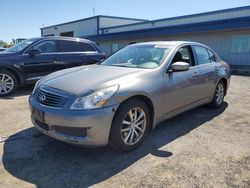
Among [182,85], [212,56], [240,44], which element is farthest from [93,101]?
[240,44]

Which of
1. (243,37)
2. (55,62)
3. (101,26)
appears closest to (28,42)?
(55,62)

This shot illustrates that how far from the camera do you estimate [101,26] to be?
29.8 m

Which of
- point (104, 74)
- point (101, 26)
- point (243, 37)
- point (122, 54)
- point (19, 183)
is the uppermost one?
point (101, 26)

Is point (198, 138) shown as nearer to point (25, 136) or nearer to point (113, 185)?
point (113, 185)

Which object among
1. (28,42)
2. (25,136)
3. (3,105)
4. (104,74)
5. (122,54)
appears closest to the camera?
(104,74)

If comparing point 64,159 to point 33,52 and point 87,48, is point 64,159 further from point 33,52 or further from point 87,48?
point 87,48

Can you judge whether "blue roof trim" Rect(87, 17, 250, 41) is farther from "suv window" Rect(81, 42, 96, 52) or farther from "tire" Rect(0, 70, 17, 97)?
"tire" Rect(0, 70, 17, 97)

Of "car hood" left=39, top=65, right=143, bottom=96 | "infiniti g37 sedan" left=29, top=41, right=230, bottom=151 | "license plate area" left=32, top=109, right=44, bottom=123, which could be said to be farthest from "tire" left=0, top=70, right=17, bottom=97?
"license plate area" left=32, top=109, right=44, bottom=123

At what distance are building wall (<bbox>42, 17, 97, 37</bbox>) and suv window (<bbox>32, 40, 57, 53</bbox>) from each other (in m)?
23.7

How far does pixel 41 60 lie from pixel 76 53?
1350 millimetres

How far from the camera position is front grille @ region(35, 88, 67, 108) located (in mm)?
2861

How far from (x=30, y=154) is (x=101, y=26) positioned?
2851 cm

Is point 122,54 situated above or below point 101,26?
below

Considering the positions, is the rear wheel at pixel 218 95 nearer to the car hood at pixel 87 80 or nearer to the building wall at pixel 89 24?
the car hood at pixel 87 80
